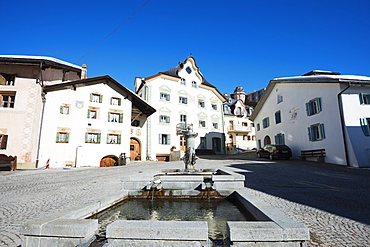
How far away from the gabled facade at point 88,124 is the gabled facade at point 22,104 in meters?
0.77

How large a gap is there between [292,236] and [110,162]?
21.3 meters

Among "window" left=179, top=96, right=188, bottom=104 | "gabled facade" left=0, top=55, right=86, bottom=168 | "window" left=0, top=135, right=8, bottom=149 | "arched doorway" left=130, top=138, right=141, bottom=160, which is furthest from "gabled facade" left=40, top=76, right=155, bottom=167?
"window" left=179, top=96, right=188, bottom=104

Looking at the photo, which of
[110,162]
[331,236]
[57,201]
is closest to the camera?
[331,236]

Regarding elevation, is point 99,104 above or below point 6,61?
below

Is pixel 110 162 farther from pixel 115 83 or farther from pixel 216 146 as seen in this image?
pixel 216 146

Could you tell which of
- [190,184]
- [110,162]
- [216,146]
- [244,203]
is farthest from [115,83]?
[244,203]

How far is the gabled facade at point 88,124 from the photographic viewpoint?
63.6ft

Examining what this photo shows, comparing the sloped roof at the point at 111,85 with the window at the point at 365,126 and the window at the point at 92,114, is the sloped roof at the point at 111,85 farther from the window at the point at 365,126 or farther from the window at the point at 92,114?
the window at the point at 365,126

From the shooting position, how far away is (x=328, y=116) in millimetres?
17125

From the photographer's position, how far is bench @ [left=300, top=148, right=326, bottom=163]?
17.4 metres

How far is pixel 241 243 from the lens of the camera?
2527mm

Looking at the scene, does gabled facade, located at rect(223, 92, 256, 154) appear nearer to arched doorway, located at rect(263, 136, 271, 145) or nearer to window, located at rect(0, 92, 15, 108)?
arched doorway, located at rect(263, 136, 271, 145)

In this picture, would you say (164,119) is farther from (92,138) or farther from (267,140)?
(267,140)

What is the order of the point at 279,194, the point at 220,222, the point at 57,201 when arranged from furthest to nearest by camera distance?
1. the point at 279,194
2. the point at 57,201
3. the point at 220,222
